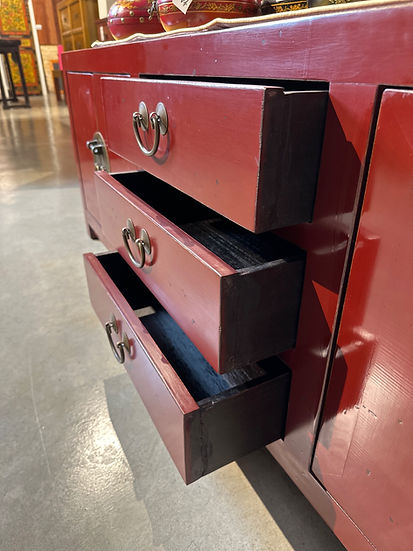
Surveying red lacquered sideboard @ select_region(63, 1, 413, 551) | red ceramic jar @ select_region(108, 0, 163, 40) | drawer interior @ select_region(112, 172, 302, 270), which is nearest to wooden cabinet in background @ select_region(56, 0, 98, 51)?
red ceramic jar @ select_region(108, 0, 163, 40)

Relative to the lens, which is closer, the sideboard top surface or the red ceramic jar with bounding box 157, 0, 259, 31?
the sideboard top surface

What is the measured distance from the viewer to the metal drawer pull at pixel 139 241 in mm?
590

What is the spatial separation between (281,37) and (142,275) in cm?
41

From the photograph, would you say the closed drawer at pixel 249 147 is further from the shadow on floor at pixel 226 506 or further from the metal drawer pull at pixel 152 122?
the shadow on floor at pixel 226 506

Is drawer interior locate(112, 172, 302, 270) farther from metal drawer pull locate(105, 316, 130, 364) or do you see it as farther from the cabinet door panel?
metal drawer pull locate(105, 316, 130, 364)

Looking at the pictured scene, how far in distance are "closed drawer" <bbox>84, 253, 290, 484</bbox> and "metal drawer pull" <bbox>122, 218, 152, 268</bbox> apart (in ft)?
0.31

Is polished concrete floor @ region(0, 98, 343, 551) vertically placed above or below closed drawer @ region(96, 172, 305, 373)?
below

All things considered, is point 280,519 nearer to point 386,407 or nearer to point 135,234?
point 386,407

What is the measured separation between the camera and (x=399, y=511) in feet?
1.36

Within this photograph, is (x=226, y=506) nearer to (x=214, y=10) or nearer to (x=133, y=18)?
(x=214, y=10)

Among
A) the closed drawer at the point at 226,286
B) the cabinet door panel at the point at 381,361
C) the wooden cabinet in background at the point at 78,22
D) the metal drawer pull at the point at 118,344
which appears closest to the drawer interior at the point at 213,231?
the closed drawer at the point at 226,286

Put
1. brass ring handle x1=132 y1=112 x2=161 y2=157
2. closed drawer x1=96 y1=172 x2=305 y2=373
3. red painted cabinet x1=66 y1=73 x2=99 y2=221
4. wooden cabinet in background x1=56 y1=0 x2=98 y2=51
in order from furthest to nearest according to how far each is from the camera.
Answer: wooden cabinet in background x1=56 y1=0 x2=98 y2=51, red painted cabinet x1=66 y1=73 x2=99 y2=221, brass ring handle x1=132 y1=112 x2=161 y2=157, closed drawer x1=96 y1=172 x2=305 y2=373

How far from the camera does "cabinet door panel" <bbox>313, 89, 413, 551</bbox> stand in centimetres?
34

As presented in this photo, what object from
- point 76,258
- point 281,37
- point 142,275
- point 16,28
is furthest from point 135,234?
point 16,28
